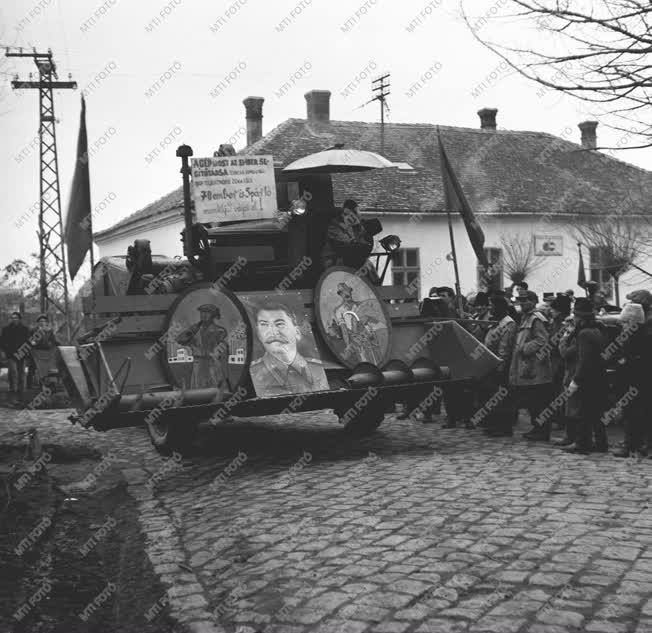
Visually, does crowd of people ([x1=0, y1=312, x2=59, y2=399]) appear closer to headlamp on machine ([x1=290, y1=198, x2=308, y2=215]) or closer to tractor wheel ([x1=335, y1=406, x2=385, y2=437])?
tractor wheel ([x1=335, y1=406, x2=385, y2=437])

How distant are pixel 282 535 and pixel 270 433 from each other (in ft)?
17.9

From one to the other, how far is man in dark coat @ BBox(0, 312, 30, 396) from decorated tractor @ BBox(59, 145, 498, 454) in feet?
28.7

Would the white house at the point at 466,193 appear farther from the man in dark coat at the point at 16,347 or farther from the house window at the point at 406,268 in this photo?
the man in dark coat at the point at 16,347

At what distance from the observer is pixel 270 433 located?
11773mm

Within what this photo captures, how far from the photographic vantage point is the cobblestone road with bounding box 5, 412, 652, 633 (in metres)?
4.68

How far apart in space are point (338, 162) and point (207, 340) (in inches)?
91.4

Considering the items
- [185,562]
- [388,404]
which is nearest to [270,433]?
[388,404]

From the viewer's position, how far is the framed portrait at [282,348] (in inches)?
362

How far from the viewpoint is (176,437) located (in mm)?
9703

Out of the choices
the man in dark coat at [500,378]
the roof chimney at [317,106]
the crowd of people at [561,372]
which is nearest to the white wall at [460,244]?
the roof chimney at [317,106]

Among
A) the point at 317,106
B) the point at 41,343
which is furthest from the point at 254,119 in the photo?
the point at 41,343

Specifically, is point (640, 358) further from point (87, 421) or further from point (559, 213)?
point (559, 213)

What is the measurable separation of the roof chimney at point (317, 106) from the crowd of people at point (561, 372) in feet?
78.1

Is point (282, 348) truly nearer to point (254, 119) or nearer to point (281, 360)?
point (281, 360)
